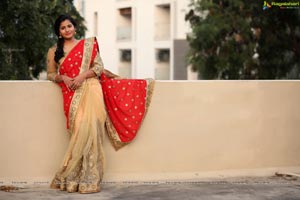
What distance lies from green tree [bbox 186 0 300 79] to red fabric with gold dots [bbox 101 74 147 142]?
940cm

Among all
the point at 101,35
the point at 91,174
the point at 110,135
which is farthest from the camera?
the point at 101,35

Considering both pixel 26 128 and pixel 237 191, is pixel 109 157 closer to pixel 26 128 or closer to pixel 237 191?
pixel 26 128

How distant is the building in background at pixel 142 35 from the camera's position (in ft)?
91.6

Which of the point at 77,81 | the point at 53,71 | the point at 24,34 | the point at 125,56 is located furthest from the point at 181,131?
the point at 125,56

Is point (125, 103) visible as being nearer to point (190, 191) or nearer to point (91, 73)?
point (91, 73)

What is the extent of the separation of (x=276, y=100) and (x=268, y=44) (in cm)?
928

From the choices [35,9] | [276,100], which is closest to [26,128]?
[276,100]

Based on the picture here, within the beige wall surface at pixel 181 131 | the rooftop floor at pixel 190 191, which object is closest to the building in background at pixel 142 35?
the beige wall surface at pixel 181 131

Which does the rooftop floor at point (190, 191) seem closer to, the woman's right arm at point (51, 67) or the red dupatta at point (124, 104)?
the red dupatta at point (124, 104)

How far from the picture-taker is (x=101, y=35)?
106ft

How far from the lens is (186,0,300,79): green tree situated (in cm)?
1468

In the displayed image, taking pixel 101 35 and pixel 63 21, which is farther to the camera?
pixel 101 35

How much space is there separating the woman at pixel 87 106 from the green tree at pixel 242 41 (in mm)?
9515

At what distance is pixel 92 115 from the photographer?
5.07 m
